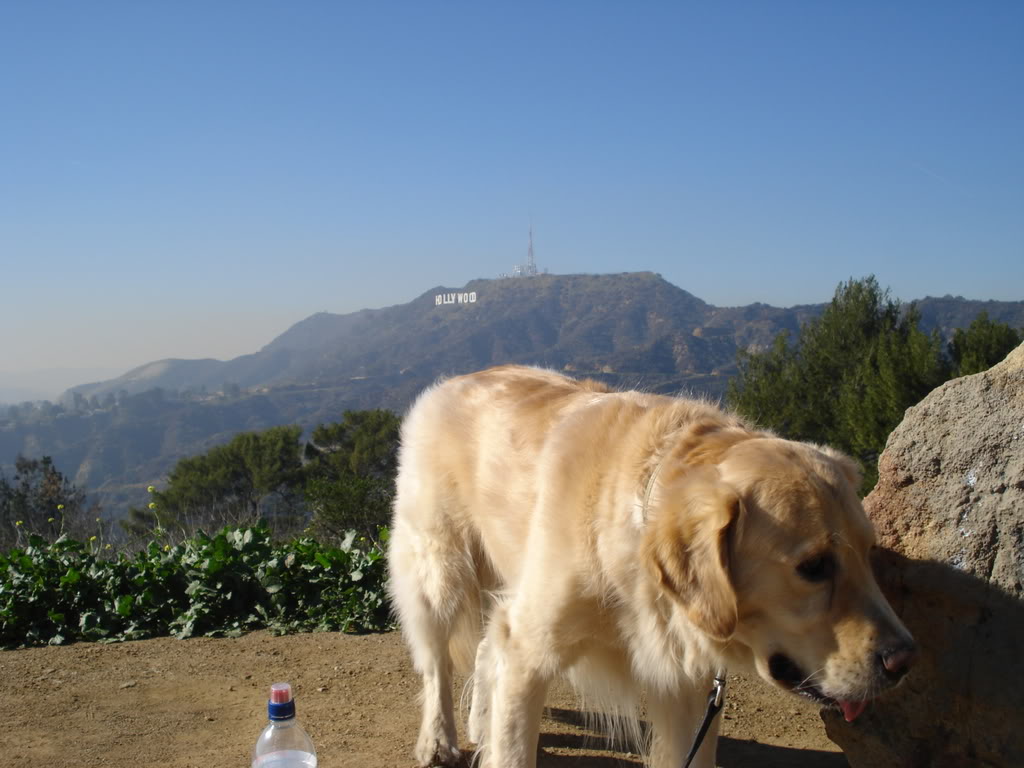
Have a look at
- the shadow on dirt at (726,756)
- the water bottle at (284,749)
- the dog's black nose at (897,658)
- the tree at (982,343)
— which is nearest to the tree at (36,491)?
the shadow on dirt at (726,756)

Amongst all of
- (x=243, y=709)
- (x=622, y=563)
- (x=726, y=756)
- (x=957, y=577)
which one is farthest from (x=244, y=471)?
(x=957, y=577)

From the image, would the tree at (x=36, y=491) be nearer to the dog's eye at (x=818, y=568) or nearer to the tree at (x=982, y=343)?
the dog's eye at (x=818, y=568)

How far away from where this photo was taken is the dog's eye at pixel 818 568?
2.54 meters

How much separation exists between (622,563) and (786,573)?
0.53m

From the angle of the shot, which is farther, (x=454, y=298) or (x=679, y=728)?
(x=454, y=298)

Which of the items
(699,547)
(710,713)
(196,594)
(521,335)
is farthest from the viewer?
(521,335)

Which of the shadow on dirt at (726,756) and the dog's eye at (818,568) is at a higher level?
the dog's eye at (818,568)

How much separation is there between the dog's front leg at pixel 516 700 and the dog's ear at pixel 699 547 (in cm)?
65

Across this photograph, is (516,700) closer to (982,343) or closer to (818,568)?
(818,568)

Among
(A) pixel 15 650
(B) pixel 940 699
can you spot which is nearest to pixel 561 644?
(B) pixel 940 699

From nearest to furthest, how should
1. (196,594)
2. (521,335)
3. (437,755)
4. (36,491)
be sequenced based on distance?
(437,755) → (196,594) → (36,491) → (521,335)

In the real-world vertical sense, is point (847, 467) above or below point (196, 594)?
above

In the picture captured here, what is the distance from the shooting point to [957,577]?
3125 millimetres

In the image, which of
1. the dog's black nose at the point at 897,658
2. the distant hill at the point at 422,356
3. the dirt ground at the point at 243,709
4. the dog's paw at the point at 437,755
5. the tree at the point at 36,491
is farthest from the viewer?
the distant hill at the point at 422,356
